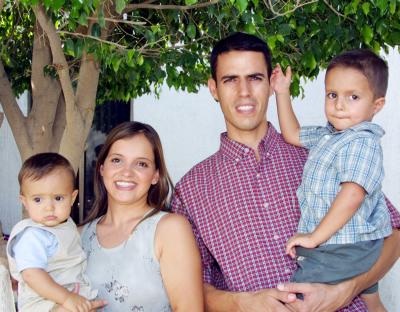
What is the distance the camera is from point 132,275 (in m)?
3.06

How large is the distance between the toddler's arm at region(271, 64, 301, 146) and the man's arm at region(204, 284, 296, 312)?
0.77 m

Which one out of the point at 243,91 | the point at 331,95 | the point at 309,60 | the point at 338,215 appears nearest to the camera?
the point at 338,215

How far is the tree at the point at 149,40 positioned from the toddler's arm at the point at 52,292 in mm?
1133

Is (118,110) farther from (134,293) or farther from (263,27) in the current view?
(134,293)

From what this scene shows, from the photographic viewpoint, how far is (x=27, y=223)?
10.5ft

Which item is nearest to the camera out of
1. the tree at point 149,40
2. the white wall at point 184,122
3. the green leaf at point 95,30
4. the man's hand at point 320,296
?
the man's hand at point 320,296

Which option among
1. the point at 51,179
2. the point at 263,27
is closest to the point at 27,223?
the point at 51,179

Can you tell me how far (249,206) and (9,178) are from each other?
730 cm

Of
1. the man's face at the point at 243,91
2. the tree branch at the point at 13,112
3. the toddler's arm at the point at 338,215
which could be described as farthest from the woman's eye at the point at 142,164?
the tree branch at the point at 13,112

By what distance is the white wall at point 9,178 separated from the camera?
9922 mm

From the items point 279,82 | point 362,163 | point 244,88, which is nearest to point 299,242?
point 362,163

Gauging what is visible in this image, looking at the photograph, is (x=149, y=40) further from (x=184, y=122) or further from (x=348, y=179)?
(x=184, y=122)

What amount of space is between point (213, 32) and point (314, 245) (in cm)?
178

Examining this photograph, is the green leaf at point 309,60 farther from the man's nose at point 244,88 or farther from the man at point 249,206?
the man's nose at point 244,88
